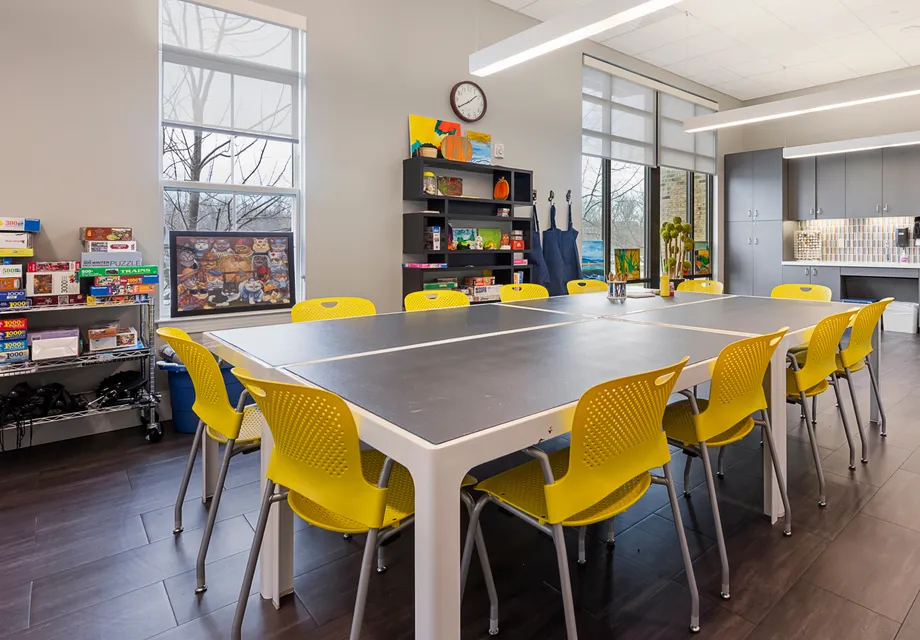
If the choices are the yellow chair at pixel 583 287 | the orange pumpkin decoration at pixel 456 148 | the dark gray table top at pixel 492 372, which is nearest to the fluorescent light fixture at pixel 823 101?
the yellow chair at pixel 583 287

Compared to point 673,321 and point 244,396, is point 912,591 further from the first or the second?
point 244,396

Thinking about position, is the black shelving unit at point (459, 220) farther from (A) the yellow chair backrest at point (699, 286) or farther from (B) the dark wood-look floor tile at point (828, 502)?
(B) the dark wood-look floor tile at point (828, 502)

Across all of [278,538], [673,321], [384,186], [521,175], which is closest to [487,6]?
[521,175]

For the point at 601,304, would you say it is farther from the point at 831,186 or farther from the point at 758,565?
the point at 831,186

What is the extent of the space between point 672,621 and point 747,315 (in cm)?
171

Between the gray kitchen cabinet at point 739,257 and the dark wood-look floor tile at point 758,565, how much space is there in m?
6.63

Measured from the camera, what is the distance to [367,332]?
7.84ft

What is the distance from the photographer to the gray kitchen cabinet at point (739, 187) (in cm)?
799

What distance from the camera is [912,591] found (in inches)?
70.9

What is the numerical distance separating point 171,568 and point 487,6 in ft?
16.5

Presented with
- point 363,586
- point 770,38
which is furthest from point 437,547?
point 770,38

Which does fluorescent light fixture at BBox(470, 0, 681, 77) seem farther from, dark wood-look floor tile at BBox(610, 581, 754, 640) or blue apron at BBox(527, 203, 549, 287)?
dark wood-look floor tile at BBox(610, 581, 754, 640)

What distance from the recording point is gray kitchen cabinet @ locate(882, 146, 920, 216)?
6746mm

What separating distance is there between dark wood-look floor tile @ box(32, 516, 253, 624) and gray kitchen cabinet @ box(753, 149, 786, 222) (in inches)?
313
